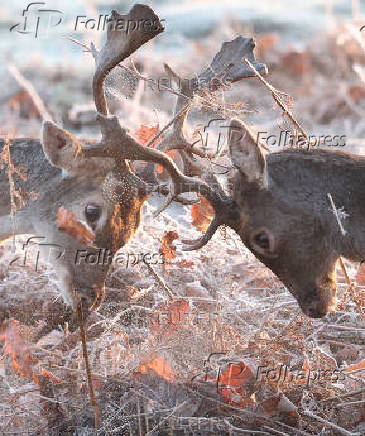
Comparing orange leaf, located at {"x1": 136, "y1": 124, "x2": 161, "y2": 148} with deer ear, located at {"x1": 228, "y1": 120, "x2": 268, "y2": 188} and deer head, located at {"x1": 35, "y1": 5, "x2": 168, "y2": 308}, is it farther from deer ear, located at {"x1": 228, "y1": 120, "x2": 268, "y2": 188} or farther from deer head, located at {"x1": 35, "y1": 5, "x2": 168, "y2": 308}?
deer ear, located at {"x1": 228, "y1": 120, "x2": 268, "y2": 188}

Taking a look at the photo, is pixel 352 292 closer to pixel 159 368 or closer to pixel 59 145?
pixel 159 368

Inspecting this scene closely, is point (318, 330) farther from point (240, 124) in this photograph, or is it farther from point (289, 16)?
point (289, 16)

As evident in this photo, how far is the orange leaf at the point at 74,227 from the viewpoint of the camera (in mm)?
4688

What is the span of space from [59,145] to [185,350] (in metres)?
1.30

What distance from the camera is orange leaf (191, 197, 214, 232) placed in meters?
5.15

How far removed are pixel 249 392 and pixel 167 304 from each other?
102 cm

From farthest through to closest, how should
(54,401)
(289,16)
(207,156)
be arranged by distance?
1. (289,16)
2. (207,156)
3. (54,401)

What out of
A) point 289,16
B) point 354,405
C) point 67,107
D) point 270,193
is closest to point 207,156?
point 270,193

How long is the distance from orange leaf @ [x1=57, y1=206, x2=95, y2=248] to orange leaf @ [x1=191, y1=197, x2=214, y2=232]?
0.74 m

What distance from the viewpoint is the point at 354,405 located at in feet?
15.0

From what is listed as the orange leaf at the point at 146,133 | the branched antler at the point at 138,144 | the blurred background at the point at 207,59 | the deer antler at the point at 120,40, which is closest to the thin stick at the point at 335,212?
the branched antler at the point at 138,144

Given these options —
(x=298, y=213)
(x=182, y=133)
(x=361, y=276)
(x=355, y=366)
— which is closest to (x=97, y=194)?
(x=182, y=133)

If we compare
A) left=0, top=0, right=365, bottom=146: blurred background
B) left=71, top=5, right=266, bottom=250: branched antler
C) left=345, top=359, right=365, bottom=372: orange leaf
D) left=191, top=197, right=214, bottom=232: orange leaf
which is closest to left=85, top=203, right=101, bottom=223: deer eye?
left=71, top=5, right=266, bottom=250: branched antler

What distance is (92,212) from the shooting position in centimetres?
474
